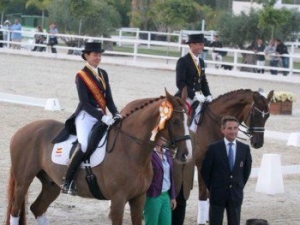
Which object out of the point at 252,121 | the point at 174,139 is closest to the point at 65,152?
the point at 174,139

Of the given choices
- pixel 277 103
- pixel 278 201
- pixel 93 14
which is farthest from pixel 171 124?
pixel 93 14

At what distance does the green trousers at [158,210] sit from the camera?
27.5 ft

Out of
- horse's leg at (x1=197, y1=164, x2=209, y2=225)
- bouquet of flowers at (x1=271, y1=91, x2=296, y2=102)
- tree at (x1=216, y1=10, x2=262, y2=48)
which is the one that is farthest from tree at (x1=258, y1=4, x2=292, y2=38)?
horse's leg at (x1=197, y1=164, x2=209, y2=225)

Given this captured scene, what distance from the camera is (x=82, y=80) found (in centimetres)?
898

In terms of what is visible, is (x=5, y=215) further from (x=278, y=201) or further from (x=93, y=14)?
(x=93, y=14)

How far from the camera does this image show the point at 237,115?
35.6ft

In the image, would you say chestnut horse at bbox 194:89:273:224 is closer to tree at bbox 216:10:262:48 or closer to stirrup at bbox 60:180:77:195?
stirrup at bbox 60:180:77:195

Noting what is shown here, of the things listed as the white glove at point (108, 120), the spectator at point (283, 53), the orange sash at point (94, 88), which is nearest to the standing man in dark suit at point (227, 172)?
the white glove at point (108, 120)

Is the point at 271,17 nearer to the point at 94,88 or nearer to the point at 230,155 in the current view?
the point at 94,88

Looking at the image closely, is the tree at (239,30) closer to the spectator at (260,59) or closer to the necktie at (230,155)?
the spectator at (260,59)

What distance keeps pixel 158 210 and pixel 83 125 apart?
122 centimetres

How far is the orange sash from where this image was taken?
8.97 meters

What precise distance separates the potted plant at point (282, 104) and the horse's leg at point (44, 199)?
1306cm

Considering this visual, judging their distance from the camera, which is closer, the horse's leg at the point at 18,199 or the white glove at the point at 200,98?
the horse's leg at the point at 18,199
